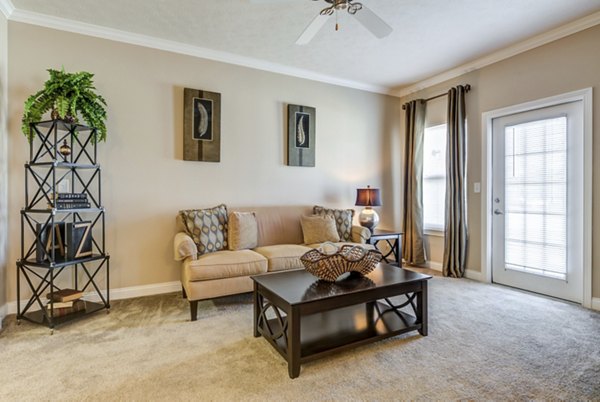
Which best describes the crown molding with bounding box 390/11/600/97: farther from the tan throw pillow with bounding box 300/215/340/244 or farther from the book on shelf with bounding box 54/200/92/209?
the book on shelf with bounding box 54/200/92/209

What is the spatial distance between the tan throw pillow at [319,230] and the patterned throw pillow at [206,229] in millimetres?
965

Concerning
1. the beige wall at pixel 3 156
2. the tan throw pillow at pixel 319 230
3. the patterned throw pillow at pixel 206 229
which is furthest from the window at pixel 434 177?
the beige wall at pixel 3 156

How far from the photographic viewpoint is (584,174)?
9.68 feet

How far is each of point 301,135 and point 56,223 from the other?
9.06ft

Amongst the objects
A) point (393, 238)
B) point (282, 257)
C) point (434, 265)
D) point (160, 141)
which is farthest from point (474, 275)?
point (160, 141)

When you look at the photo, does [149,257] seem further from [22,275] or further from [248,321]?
[248,321]

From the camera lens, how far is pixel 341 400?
1598 mm

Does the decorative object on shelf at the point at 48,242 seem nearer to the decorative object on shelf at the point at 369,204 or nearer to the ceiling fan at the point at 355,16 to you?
the ceiling fan at the point at 355,16

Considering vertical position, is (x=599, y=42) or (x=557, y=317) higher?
(x=599, y=42)

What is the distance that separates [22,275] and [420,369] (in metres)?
3.33

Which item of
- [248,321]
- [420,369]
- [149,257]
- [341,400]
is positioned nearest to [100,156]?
[149,257]

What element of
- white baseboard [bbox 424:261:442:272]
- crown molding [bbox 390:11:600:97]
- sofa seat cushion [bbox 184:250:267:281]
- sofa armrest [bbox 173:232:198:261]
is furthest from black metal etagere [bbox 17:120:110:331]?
crown molding [bbox 390:11:600:97]

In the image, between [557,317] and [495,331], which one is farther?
[557,317]

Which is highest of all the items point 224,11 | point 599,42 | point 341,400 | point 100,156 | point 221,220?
point 224,11
